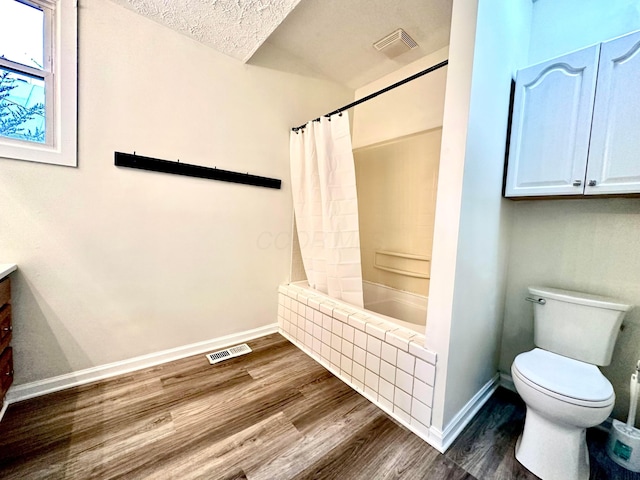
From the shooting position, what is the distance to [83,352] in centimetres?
163

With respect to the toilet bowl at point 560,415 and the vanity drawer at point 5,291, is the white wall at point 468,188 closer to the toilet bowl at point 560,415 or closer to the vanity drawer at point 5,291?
the toilet bowl at point 560,415

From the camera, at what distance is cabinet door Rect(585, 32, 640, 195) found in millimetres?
1204

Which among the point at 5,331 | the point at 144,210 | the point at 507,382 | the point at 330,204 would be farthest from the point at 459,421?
the point at 5,331

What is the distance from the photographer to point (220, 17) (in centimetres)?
163

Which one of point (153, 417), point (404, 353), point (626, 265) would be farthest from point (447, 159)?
point (153, 417)

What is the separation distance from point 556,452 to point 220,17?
120 inches

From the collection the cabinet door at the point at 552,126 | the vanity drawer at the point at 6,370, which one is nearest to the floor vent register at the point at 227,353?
the vanity drawer at the point at 6,370

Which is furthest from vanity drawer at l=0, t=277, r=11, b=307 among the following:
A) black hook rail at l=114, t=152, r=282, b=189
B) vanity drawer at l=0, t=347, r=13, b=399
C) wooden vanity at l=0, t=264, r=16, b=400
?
black hook rail at l=114, t=152, r=282, b=189

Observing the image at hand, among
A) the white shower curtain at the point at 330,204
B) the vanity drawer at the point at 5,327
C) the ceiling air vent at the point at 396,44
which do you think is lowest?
the vanity drawer at the point at 5,327

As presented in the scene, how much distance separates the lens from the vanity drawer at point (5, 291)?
1.26m

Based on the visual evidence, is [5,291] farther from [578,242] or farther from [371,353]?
[578,242]

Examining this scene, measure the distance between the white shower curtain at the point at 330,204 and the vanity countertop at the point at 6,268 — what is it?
1782 mm

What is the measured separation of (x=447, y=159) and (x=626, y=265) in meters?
1.21

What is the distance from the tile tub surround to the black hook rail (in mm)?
1073
